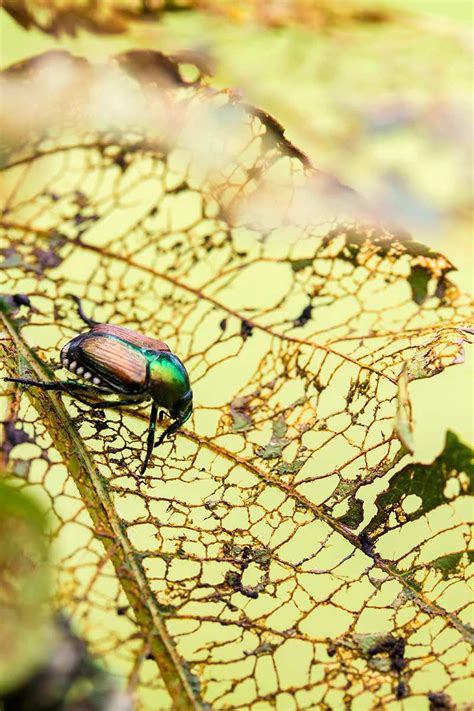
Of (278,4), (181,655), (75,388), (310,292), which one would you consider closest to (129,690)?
(181,655)

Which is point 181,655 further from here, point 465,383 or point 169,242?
point 465,383

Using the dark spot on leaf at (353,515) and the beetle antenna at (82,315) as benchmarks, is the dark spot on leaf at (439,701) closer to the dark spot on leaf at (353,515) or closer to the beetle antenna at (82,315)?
the dark spot on leaf at (353,515)

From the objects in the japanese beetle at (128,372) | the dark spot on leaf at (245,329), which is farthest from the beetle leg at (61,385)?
the dark spot on leaf at (245,329)

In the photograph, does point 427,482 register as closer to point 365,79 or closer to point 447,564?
point 447,564

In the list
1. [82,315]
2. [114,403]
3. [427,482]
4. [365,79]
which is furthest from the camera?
[365,79]

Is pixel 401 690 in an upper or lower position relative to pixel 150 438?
lower

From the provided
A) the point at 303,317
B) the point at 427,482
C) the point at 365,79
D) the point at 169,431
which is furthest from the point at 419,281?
the point at 365,79
